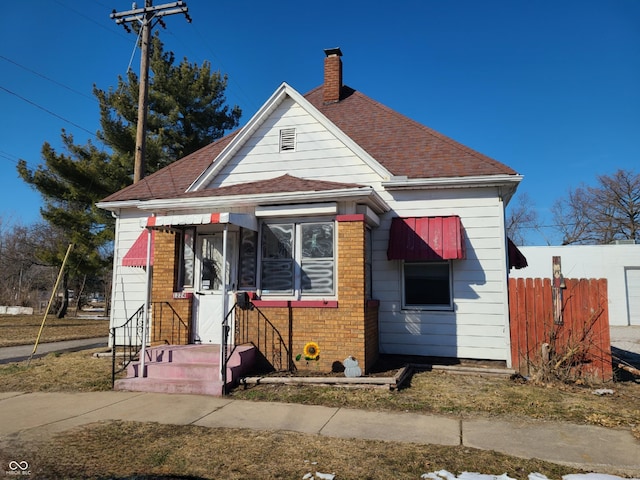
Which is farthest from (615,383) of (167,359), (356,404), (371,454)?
(167,359)

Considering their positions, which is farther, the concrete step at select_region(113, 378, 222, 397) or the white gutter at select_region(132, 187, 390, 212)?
the white gutter at select_region(132, 187, 390, 212)

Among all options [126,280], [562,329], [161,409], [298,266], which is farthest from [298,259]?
[126,280]

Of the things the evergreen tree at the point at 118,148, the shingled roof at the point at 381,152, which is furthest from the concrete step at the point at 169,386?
the evergreen tree at the point at 118,148

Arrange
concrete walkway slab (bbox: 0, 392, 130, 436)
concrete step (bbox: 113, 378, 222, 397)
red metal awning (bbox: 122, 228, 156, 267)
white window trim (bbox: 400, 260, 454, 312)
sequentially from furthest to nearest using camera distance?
red metal awning (bbox: 122, 228, 156, 267) → white window trim (bbox: 400, 260, 454, 312) → concrete step (bbox: 113, 378, 222, 397) → concrete walkway slab (bbox: 0, 392, 130, 436)

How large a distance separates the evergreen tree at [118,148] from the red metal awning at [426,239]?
1637cm

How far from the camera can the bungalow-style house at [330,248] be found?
8.12 metres

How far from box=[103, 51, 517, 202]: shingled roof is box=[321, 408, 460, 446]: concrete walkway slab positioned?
4.29m

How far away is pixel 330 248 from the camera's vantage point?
8.38 meters

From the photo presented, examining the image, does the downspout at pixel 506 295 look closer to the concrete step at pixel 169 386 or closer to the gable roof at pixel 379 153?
the gable roof at pixel 379 153

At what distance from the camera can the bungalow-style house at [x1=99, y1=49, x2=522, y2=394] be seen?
26.7 ft

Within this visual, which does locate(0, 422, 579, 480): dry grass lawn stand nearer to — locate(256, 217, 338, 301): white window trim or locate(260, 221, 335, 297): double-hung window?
locate(256, 217, 338, 301): white window trim

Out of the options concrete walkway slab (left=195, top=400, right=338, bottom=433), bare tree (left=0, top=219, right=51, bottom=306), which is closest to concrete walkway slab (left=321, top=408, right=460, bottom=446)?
concrete walkway slab (left=195, top=400, right=338, bottom=433)

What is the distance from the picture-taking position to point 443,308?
9.42m

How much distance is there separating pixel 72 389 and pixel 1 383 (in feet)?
5.71
